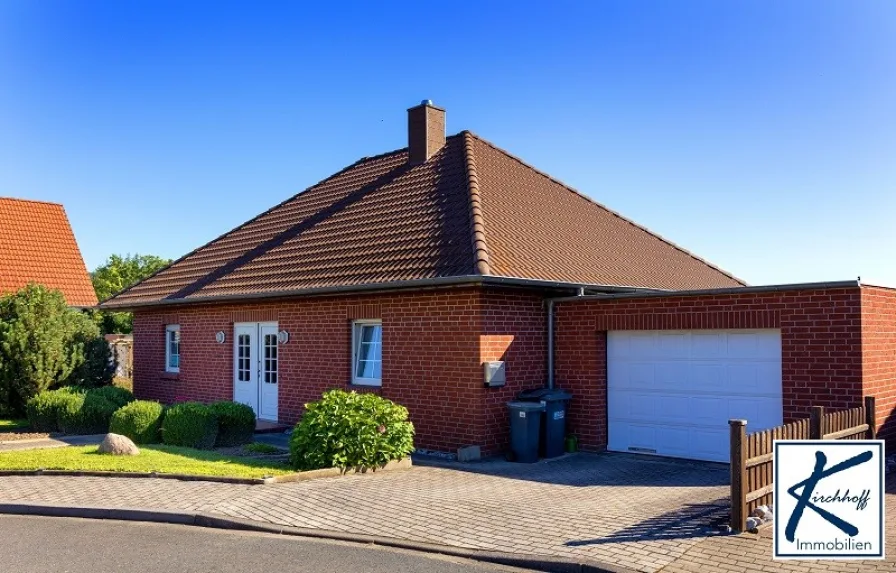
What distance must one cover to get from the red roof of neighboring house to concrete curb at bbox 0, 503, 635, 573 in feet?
17.0

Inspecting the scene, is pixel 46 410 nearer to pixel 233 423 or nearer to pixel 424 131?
pixel 233 423

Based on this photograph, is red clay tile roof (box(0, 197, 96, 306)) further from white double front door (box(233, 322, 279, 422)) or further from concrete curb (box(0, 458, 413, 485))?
concrete curb (box(0, 458, 413, 485))

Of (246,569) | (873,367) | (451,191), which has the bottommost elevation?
(246,569)

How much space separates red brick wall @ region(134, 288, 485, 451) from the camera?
42.1 ft

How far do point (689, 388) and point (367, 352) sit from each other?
5.65 meters

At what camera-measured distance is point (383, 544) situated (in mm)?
7691

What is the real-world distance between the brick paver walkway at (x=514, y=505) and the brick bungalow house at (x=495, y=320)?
1253 millimetres

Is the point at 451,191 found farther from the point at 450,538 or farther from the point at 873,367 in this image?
the point at 450,538

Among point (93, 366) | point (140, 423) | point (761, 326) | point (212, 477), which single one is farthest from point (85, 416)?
point (761, 326)

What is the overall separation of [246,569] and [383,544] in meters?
1.35

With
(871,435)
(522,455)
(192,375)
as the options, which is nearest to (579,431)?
(522,455)

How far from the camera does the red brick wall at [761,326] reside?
427 inches

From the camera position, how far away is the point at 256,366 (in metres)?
17.1

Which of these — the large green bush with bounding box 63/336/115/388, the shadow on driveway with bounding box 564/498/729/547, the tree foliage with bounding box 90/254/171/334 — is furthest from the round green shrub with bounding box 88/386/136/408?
the tree foliage with bounding box 90/254/171/334
